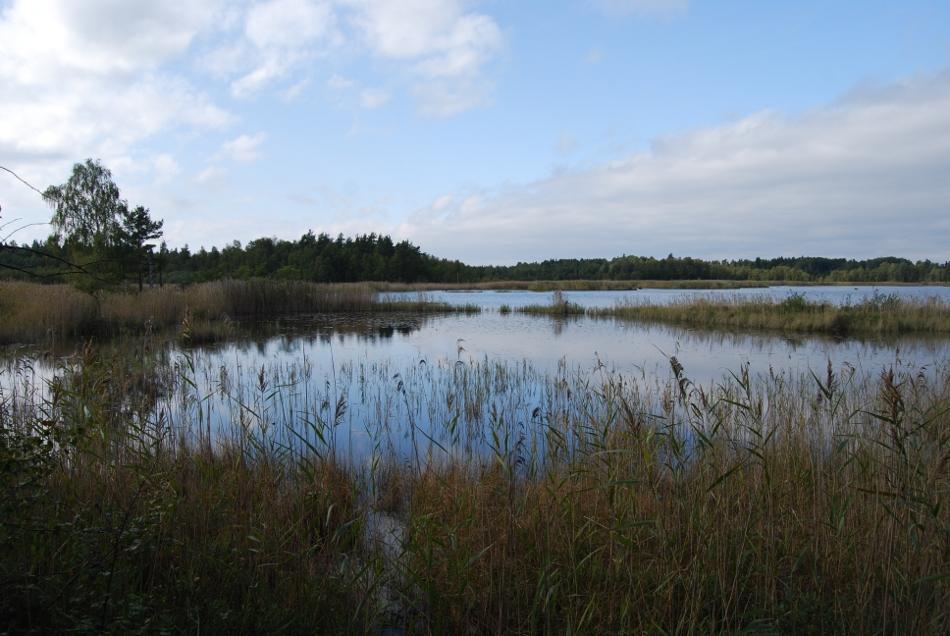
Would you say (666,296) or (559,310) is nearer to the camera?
(559,310)

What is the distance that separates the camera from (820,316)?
741 inches

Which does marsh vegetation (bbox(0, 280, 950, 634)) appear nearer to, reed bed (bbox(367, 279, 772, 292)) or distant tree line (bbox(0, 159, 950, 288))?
distant tree line (bbox(0, 159, 950, 288))

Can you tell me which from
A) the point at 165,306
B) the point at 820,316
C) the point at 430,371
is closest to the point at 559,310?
the point at 820,316

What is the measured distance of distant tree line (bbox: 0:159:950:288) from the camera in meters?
31.3

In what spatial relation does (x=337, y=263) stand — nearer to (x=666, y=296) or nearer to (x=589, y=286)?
(x=589, y=286)

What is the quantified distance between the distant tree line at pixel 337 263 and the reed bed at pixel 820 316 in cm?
2451

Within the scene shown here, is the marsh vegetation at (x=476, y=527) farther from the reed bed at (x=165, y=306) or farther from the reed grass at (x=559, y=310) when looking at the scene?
the reed grass at (x=559, y=310)

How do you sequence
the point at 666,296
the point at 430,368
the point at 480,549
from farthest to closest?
the point at 666,296
the point at 430,368
the point at 480,549

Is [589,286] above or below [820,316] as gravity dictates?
above

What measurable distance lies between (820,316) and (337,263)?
5495cm

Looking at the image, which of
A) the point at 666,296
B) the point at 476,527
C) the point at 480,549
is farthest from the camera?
the point at 666,296

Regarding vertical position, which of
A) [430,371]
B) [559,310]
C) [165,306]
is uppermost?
[165,306]

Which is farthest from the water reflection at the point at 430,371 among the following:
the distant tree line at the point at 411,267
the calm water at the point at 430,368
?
the distant tree line at the point at 411,267

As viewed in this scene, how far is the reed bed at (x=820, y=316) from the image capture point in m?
18.1
